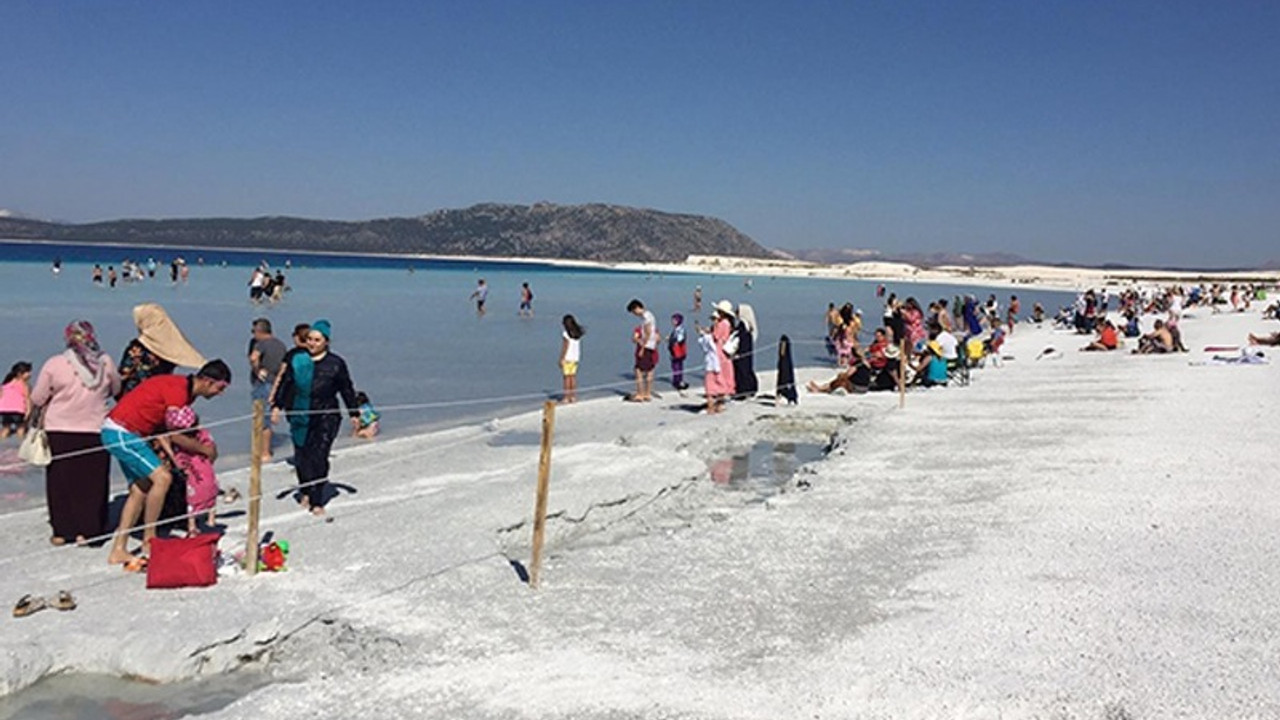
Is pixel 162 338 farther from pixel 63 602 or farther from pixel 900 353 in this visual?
pixel 900 353

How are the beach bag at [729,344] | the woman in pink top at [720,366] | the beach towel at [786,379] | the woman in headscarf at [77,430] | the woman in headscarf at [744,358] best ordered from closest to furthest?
1. the woman in headscarf at [77,430]
2. the woman in pink top at [720,366]
3. the beach bag at [729,344]
4. the beach towel at [786,379]
5. the woman in headscarf at [744,358]

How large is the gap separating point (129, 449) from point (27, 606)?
1.17 metres

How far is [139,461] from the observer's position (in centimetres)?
662

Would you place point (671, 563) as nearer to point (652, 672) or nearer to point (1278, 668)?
point (652, 672)

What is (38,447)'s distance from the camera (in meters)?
6.86

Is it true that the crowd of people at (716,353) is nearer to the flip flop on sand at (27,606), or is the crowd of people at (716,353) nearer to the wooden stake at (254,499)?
the wooden stake at (254,499)

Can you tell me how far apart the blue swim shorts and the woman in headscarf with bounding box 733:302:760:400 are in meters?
8.87

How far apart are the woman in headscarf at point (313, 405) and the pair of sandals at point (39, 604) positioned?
92.0 inches

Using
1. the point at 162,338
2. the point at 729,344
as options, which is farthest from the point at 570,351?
the point at 162,338

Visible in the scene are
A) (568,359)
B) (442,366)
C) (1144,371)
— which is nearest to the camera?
(568,359)

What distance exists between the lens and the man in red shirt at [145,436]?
661 centimetres

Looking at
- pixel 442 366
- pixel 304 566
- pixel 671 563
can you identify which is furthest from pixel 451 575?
pixel 442 366

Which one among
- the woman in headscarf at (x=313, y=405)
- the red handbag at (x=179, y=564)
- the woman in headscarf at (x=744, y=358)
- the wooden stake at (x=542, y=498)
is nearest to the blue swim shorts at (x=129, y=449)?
the red handbag at (x=179, y=564)

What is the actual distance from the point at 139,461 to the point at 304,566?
1.28 m
